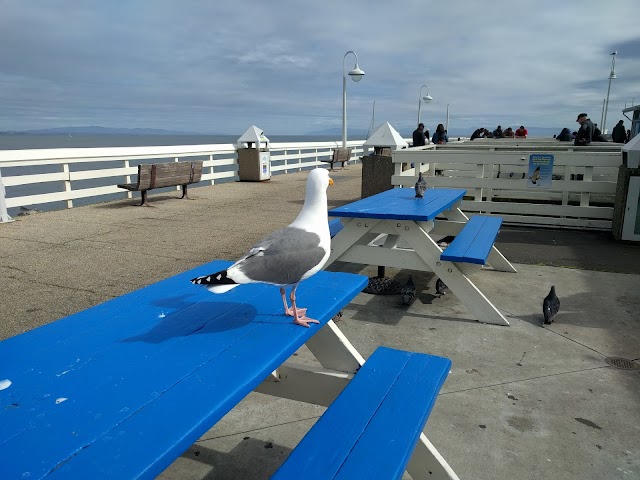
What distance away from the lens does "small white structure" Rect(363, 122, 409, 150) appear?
10.6m

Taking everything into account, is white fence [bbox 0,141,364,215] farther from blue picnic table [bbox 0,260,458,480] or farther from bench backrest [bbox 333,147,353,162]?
blue picnic table [bbox 0,260,458,480]

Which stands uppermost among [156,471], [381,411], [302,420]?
[156,471]

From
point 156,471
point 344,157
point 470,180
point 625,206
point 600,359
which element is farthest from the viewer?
point 344,157

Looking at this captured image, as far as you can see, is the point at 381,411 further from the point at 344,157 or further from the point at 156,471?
the point at 344,157

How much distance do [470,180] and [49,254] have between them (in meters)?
7.11

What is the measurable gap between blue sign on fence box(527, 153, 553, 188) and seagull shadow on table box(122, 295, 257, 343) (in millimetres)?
7467

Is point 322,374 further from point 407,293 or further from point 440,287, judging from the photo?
point 440,287

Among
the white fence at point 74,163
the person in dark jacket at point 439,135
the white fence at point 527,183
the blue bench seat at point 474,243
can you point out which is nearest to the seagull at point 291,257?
the blue bench seat at point 474,243

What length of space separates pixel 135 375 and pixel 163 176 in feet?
31.6

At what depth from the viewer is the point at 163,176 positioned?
10734 millimetres

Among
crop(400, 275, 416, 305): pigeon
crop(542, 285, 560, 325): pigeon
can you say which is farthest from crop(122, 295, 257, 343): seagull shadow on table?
crop(542, 285, 560, 325): pigeon

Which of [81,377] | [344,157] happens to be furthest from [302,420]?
[344,157]

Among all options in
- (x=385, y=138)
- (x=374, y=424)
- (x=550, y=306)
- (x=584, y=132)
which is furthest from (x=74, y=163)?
(x=584, y=132)

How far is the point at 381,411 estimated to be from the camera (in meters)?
2.04
